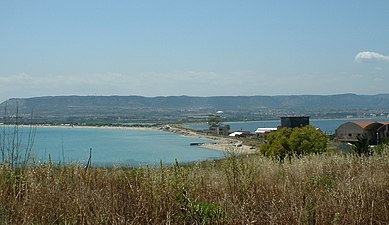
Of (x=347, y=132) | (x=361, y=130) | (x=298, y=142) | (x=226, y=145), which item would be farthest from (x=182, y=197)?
(x=347, y=132)

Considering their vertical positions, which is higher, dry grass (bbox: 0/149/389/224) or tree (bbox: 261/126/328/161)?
dry grass (bbox: 0/149/389/224)

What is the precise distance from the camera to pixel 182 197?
18.4 ft

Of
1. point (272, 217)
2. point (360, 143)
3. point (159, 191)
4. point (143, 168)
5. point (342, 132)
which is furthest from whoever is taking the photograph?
point (342, 132)

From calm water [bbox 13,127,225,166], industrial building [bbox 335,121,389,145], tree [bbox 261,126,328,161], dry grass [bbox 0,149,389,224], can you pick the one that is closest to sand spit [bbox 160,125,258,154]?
calm water [bbox 13,127,225,166]

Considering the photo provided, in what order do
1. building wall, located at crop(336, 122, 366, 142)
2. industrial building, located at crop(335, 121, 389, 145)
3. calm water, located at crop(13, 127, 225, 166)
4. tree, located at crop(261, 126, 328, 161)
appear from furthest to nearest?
building wall, located at crop(336, 122, 366, 142), industrial building, located at crop(335, 121, 389, 145), tree, located at crop(261, 126, 328, 161), calm water, located at crop(13, 127, 225, 166)

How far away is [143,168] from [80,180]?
0.92m

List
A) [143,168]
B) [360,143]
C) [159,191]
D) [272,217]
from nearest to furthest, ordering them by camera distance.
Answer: [272,217] → [159,191] → [143,168] → [360,143]

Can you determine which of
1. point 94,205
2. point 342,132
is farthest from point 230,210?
point 342,132

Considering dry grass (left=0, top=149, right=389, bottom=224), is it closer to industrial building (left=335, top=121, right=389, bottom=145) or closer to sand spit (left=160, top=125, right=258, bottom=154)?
sand spit (left=160, top=125, right=258, bottom=154)

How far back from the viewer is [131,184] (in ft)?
20.8

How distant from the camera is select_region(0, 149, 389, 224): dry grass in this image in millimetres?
5223

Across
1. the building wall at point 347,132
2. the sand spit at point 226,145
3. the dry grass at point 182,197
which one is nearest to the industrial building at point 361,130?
the building wall at point 347,132

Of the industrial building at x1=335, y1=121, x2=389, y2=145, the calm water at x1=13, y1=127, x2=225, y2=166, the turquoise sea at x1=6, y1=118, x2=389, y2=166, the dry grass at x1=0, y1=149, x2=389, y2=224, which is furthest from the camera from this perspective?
the industrial building at x1=335, y1=121, x2=389, y2=145

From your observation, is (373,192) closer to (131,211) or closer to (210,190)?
(210,190)
